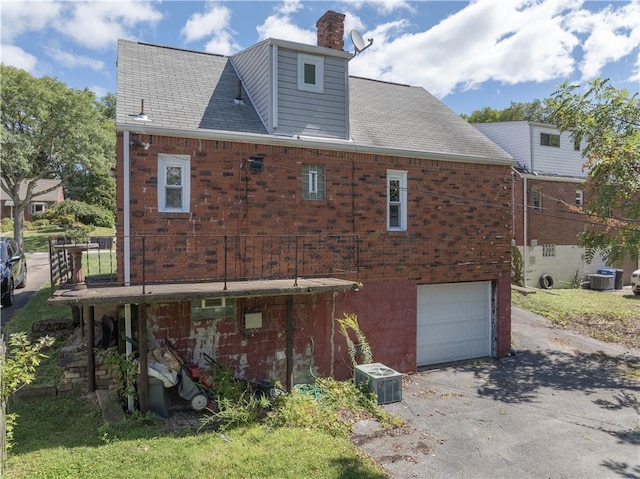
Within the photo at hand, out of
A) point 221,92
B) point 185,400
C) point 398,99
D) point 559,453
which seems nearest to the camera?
point 559,453

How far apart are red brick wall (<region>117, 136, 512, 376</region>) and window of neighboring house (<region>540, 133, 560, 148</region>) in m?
11.1

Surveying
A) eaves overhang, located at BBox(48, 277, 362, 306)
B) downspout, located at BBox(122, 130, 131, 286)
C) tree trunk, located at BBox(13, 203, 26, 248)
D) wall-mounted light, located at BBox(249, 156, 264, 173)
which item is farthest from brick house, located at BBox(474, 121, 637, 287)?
tree trunk, located at BBox(13, 203, 26, 248)

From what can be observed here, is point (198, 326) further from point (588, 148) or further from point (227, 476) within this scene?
point (588, 148)

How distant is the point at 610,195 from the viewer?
1102cm

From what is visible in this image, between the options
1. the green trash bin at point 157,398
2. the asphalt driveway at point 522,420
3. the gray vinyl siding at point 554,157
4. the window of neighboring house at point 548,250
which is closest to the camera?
the asphalt driveway at point 522,420

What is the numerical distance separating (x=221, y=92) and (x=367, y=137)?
370 cm

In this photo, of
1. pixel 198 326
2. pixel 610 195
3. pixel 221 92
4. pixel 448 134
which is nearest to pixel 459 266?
pixel 448 134

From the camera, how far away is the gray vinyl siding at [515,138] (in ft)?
66.3

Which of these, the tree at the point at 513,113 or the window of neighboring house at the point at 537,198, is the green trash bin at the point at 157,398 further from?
the tree at the point at 513,113

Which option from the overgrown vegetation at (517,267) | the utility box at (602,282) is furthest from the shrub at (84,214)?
the utility box at (602,282)

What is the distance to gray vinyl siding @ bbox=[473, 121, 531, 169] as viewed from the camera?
20.2m

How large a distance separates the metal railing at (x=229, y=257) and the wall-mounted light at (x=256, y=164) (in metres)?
1.39

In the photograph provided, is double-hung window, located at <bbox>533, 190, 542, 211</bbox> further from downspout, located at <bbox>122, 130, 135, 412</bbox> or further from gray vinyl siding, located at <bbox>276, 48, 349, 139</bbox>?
downspout, located at <bbox>122, 130, 135, 412</bbox>

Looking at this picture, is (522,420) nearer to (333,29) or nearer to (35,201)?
(333,29)
